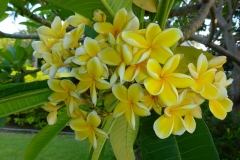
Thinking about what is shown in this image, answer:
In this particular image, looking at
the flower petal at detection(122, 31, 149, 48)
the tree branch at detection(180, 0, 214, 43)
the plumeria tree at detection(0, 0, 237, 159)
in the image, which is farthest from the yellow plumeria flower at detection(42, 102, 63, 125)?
the tree branch at detection(180, 0, 214, 43)

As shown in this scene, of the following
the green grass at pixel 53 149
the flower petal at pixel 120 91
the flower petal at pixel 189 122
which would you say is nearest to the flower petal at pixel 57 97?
the flower petal at pixel 120 91

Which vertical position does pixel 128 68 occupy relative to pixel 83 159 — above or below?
above

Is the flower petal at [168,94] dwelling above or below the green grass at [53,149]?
above

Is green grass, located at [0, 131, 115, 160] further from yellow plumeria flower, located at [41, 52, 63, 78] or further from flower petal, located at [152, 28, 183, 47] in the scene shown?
flower petal, located at [152, 28, 183, 47]

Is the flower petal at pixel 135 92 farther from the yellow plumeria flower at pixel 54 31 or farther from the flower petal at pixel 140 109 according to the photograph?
the yellow plumeria flower at pixel 54 31

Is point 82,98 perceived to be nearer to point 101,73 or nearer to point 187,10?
point 101,73

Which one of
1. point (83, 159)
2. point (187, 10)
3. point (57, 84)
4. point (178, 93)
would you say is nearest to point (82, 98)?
point (57, 84)
